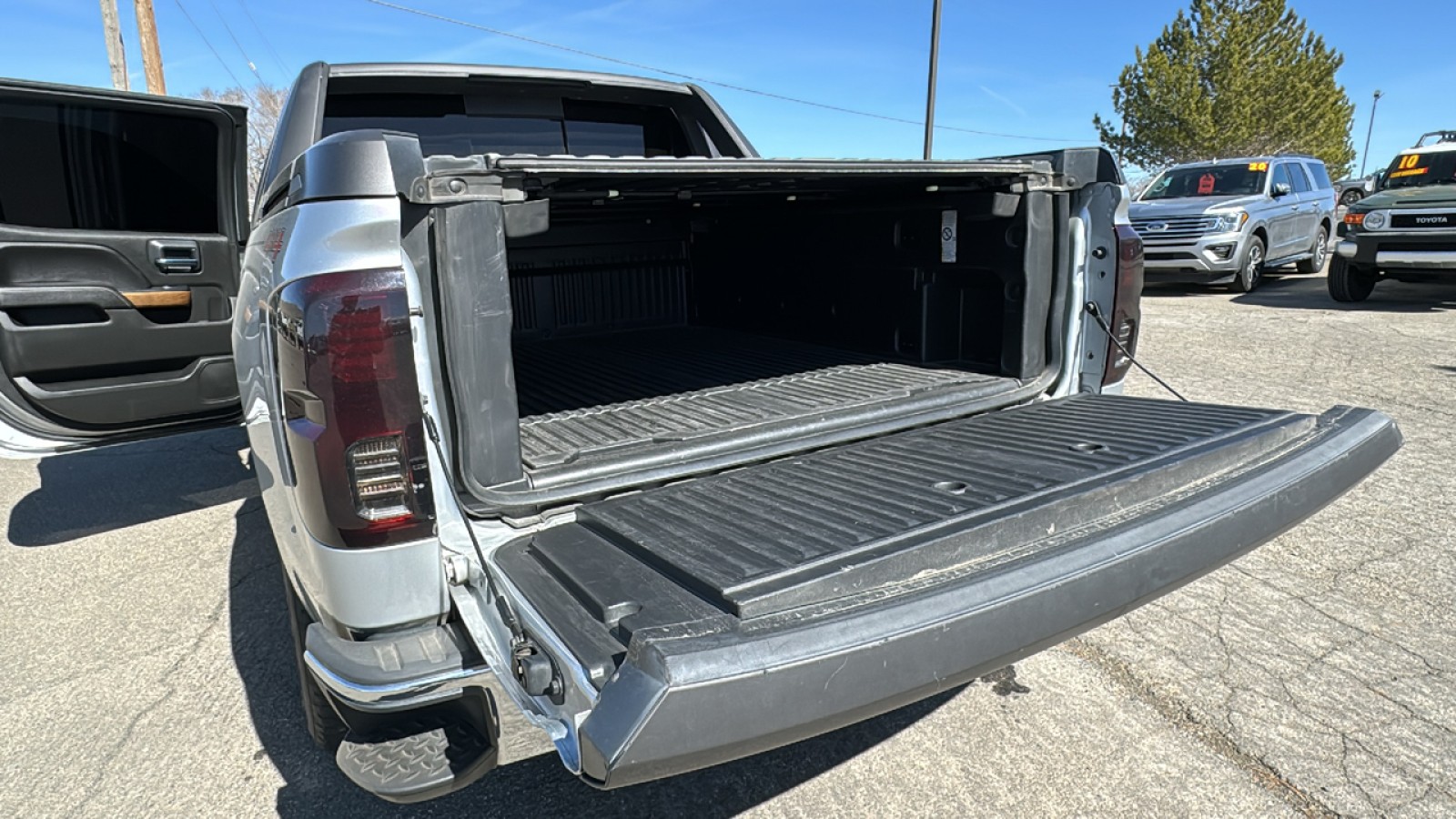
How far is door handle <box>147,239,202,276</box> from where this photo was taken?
10.8 feet

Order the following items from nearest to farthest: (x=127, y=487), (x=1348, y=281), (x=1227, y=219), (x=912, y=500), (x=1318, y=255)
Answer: (x=912, y=500) → (x=127, y=487) → (x=1348, y=281) → (x=1227, y=219) → (x=1318, y=255)

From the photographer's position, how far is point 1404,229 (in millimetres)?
9680

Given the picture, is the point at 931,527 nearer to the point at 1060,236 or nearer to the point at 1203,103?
the point at 1060,236

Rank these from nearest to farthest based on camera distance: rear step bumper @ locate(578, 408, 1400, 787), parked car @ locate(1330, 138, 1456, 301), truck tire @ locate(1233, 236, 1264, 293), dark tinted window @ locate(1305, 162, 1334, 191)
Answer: rear step bumper @ locate(578, 408, 1400, 787) < parked car @ locate(1330, 138, 1456, 301) < truck tire @ locate(1233, 236, 1264, 293) < dark tinted window @ locate(1305, 162, 1334, 191)

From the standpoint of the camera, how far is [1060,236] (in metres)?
2.71

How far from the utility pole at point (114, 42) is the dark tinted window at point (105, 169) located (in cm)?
994

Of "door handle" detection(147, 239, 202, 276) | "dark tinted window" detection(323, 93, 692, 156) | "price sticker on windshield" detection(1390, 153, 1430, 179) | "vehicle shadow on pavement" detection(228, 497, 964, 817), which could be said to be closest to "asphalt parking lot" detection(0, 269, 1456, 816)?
"vehicle shadow on pavement" detection(228, 497, 964, 817)

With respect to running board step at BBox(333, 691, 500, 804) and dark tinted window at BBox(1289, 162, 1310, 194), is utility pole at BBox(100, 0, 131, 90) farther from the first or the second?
dark tinted window at BBox(1289, 162, 1310, 194)

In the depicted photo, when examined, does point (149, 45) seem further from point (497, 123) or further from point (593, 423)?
point (593, 423)

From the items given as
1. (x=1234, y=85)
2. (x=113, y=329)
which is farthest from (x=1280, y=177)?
(x=1234, y=85)

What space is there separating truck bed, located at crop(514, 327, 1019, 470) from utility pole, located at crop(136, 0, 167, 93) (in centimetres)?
1145

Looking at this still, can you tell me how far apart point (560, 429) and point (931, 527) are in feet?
4.29

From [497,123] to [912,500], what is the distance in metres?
2.58

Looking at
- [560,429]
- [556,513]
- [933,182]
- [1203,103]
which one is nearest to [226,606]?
[560,429]
